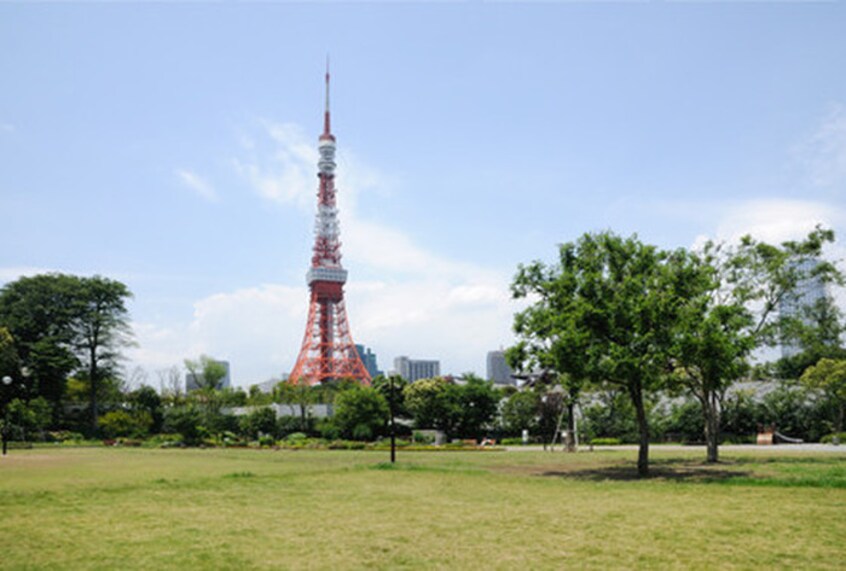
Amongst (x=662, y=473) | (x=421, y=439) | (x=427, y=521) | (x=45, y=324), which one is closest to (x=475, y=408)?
(x=421, y=439)

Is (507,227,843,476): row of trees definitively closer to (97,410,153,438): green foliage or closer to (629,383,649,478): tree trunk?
(629,383,649,478): tree trunk

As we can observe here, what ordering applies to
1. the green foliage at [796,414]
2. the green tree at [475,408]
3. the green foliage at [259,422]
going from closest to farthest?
the green foliage at [796,414] → the green foliage at [259,422] → the green tree at [475,408]

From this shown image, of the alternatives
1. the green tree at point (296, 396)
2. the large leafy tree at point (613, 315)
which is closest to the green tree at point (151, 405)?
the green tree at point (296, 396)

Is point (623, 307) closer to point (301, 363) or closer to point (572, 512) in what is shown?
point (572, 512)

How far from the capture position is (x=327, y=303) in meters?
99.1

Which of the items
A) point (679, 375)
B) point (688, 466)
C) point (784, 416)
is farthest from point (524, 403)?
point (688, 466)

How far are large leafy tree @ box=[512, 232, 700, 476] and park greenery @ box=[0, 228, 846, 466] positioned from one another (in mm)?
59

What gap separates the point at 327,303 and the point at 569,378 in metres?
80.0

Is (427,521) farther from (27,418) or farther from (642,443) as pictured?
(27,418)

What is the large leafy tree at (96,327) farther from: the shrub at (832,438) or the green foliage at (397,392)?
the shrub at (832,438)

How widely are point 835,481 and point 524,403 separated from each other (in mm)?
37751

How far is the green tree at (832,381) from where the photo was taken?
122 feet

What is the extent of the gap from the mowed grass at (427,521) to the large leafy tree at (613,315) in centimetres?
328

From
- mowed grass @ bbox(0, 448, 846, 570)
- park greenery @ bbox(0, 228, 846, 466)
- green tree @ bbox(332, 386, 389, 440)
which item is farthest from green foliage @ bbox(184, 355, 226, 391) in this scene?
mowed grass @ bbox(0, 448, 846, 570)
